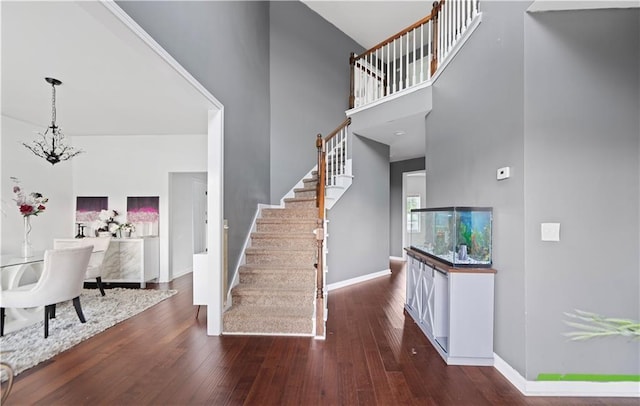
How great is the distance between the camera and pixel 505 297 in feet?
7.27

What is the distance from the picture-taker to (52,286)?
9.28 ft

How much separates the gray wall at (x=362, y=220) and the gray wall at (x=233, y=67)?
1400mm

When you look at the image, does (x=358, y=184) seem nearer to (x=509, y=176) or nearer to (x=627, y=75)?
(x=509, y=176)

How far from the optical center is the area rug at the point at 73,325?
2469 mm

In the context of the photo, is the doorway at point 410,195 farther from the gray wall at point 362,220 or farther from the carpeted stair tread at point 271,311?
the carpeted stair tread at point 271,311

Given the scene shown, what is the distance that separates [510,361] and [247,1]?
5.03 meters

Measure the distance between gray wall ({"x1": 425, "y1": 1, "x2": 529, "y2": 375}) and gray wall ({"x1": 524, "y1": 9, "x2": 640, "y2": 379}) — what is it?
0.28 feet

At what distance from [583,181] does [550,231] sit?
43cm

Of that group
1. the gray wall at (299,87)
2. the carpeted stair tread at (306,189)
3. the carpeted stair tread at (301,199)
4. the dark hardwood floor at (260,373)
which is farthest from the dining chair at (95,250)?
the carpeted stair tread at (306,189)

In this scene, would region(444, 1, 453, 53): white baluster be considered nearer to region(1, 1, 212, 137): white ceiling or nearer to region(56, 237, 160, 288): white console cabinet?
region(1, 1, 212, 137): white ceiling

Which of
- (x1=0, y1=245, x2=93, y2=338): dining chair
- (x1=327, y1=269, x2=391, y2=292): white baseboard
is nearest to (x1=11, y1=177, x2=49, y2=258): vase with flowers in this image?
(x1=0, y1=245, x2=93, y2=338): dining chair

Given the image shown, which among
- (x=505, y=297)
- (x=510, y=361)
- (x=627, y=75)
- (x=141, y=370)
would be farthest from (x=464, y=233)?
(x=141, y=370)

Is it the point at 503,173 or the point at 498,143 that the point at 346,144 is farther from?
the point at 503,173

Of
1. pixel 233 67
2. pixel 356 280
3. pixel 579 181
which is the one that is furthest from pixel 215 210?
pixel 579 181
